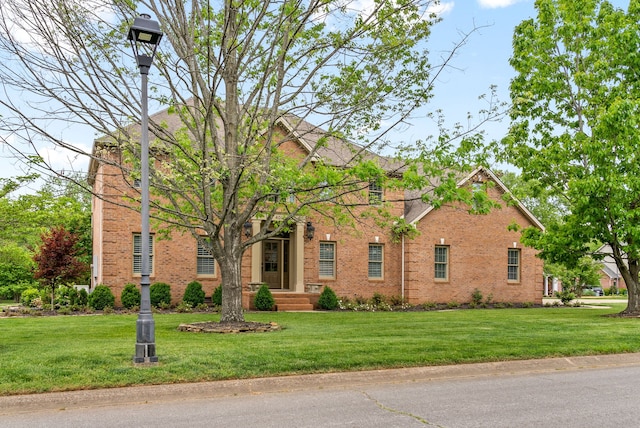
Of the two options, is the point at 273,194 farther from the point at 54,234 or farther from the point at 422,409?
the point at 54,234

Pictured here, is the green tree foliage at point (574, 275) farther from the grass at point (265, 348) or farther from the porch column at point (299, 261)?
the grass at point (265, 348)

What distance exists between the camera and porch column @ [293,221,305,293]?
24750mm

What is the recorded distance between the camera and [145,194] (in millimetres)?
9781

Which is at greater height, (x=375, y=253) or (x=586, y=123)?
(x=586, y=123)

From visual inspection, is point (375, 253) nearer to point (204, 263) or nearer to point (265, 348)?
point (204, 263)

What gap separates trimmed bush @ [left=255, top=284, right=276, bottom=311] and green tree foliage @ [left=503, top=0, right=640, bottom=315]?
9975 millimetres

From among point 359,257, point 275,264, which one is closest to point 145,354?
point 275,264

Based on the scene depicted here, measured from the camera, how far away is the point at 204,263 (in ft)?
76.9

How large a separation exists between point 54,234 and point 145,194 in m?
15.1

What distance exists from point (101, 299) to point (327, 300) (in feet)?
28.3

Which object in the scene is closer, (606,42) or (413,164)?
(413,164)

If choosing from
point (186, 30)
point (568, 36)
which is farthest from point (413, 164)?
point (568, 36)

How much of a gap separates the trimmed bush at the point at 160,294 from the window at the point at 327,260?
22.2 feet

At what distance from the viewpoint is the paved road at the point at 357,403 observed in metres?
6.77
